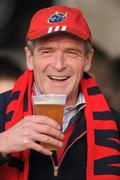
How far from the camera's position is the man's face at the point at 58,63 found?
2064 millimetres

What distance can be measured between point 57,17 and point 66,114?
0.45m

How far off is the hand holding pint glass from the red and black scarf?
1.32 feet

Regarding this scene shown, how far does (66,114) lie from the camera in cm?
220

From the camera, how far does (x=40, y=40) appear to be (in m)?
2.09

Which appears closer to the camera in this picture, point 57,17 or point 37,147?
point 37,147

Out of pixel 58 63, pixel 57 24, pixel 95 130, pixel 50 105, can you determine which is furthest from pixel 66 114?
pixel 50 105

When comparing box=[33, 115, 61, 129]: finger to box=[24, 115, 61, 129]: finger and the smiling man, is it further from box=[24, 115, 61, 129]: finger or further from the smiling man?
the smiling man

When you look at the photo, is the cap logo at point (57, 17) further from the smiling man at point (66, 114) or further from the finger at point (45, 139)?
the finger at point (45, 139)

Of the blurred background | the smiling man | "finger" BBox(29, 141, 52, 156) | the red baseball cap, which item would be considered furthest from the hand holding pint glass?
the blurred background

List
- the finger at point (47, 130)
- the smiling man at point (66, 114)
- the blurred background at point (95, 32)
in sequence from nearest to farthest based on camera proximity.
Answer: the finger at point (47, 130)
the smiling man at point (66, 114)
the blurred background at point (95, 32)

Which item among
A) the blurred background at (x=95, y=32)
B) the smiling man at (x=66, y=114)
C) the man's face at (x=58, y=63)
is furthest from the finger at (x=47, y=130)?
the blurred background at (x=95, y=32)

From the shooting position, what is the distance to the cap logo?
6.83 ft

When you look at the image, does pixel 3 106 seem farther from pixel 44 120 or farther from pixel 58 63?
pixel 44 120

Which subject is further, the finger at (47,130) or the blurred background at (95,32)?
the blurred background at (95,32)
